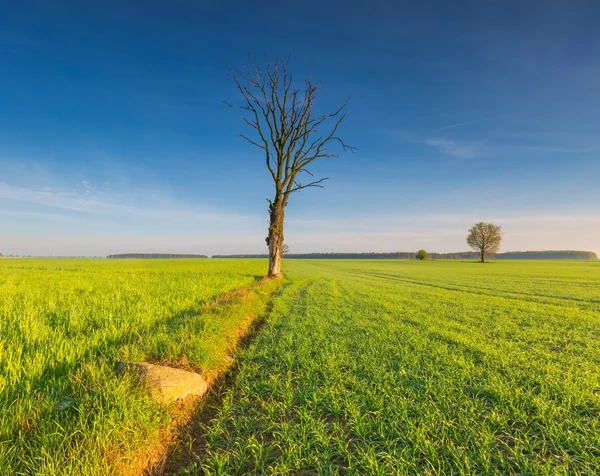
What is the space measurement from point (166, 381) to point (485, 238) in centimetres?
9431

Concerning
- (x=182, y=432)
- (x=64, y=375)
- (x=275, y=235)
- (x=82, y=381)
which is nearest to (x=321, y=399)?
(x=182, y=432)

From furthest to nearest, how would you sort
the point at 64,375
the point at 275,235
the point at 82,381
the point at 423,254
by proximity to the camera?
the point at 423,254 < the point at 275,235 < the point at 64,375 < the point at 82,381

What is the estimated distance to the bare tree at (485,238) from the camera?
79.4 metres

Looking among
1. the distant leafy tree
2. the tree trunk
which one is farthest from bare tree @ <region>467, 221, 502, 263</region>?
the tree trunk

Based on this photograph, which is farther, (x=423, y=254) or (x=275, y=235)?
(x=423, y=254)

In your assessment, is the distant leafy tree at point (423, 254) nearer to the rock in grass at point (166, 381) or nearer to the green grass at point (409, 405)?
the green grass at point (409, 405)

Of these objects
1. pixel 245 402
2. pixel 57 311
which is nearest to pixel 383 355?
pixel 245 402

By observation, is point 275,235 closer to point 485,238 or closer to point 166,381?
point 166,381

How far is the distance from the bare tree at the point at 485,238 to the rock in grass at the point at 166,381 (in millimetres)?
93628

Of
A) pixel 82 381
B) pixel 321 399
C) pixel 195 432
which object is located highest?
pixel 82 381

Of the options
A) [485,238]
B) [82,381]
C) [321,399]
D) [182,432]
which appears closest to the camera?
[182,432]

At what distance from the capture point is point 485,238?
264 ft

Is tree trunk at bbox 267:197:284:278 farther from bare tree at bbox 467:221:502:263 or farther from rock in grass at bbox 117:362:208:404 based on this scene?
bare tree at bbox 467:221:502:263

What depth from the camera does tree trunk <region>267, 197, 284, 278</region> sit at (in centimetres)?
2153
